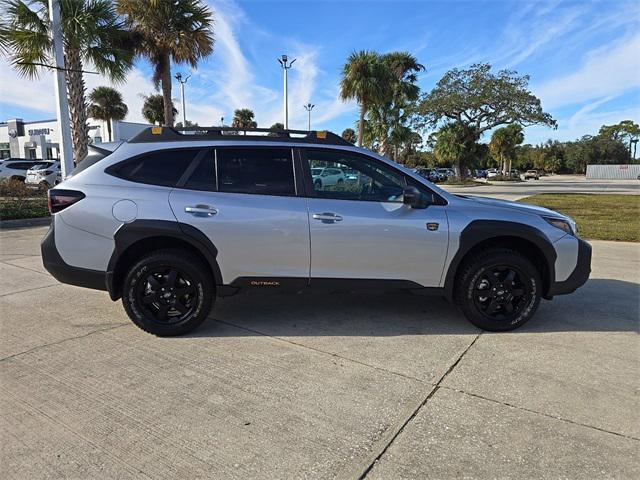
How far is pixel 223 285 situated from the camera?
3.99 m

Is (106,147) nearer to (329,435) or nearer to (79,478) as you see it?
(79,478)

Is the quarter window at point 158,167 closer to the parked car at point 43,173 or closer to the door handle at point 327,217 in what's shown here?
the door handle at point 327,217

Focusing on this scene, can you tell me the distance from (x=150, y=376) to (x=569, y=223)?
13.0 ft

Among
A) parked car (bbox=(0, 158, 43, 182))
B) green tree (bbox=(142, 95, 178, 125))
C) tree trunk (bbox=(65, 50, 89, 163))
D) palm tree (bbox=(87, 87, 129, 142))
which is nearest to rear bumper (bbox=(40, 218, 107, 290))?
tree trunk (bbox=(65, 50, 89, 163))

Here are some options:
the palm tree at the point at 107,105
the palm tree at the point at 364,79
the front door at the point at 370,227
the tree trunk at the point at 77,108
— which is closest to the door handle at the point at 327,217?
the front door at the point at 370,227

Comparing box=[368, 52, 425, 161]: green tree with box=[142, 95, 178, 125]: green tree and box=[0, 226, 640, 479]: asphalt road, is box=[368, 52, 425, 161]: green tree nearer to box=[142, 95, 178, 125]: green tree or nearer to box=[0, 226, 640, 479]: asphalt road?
box=[142, 95, 178, 125]: green tree

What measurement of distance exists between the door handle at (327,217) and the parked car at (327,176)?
293 mm

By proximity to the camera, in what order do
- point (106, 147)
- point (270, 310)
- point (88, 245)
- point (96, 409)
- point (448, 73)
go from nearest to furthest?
point (96, 409) → point (88, 245) → point (106, 147) → point (270, 310) → point (448, 73)

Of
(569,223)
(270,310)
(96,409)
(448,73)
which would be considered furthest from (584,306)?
(448,73)

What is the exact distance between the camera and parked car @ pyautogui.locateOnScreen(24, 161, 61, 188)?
21875 millimetres

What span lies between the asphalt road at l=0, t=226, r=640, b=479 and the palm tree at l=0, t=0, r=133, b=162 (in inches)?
440

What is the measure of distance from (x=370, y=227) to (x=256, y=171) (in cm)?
116

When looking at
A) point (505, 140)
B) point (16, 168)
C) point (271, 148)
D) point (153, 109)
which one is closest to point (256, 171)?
point (271, 148)

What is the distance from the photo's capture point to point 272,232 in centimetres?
387
